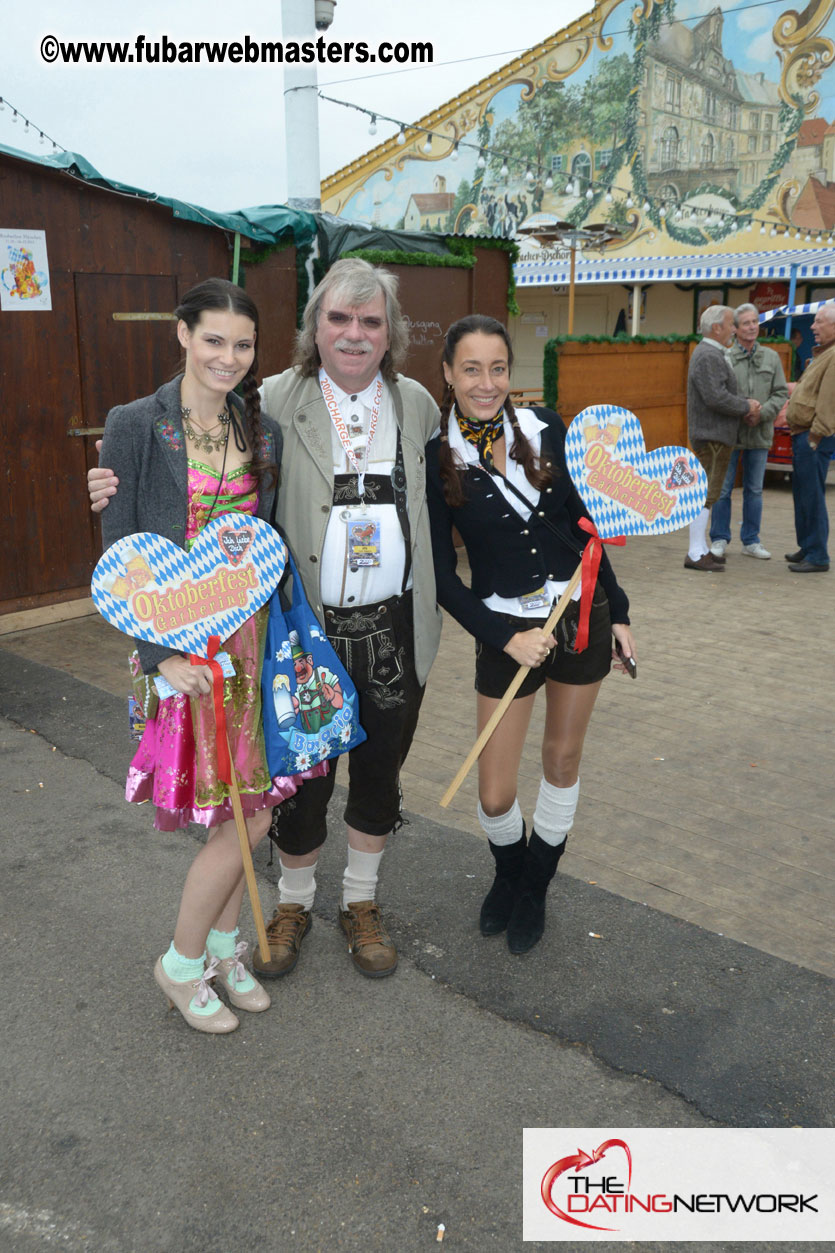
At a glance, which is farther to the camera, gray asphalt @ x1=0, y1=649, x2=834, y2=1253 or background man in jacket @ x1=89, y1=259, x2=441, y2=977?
background man in jacket @ x1=89, y1=259, x2=441, y2=977

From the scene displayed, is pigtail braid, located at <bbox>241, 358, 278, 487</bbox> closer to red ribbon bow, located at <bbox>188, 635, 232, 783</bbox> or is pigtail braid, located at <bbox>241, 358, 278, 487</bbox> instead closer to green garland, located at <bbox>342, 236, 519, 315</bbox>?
red ribbon bow, located at <bbox>188, 635, 232, 783</bbox>

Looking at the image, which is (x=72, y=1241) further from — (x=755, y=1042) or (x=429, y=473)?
(x=429, y=473)

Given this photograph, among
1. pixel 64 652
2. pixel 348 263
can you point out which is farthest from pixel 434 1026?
pixel 64 652

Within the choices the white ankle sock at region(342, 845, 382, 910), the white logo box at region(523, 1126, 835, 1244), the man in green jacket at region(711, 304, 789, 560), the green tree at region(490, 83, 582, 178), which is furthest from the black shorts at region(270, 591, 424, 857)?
the green tree at region(490, 83, 582, 178)

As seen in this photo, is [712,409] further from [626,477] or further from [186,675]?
[186,675]

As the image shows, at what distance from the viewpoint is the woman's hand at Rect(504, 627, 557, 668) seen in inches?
108

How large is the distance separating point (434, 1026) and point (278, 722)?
0.93 metres

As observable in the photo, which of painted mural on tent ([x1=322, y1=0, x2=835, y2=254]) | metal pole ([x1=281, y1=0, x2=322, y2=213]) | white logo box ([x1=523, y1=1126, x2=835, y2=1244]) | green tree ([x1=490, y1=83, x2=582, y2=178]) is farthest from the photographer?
green tree ([x1=490, y1=83, x2=582, y2=178])

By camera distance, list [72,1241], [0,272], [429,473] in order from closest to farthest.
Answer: [72,1241] → [429,473] → [0,272]

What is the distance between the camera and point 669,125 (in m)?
19.6

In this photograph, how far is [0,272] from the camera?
6.27m

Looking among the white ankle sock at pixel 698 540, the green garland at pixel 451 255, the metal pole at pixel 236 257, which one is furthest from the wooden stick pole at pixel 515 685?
the white ankle sock at pixel 698 540

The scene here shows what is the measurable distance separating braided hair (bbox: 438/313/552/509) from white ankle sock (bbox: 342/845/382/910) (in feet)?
3.62

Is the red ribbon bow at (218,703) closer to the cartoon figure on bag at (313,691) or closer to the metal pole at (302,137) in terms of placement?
the cartoon figure on bag at (313,691)
